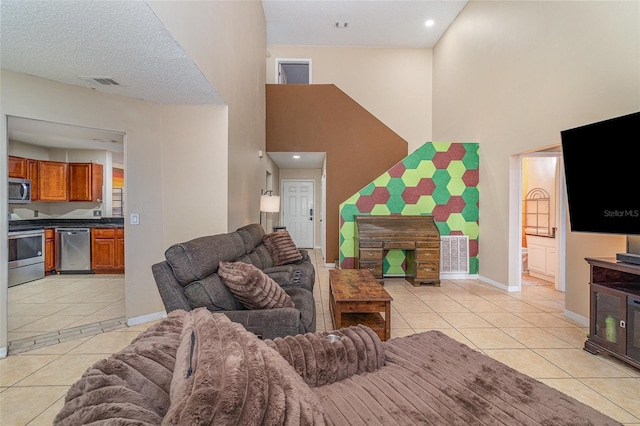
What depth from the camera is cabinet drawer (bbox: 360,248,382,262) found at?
15.3 ft

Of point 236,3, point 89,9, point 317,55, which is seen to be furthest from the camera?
point 317,55

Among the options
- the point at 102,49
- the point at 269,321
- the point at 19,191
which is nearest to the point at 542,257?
the point at 269,321

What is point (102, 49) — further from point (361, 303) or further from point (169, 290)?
point (361, 303)

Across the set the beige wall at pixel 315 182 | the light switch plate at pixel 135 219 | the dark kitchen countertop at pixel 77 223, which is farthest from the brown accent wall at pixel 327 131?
the light switch plate at pixel 135 219

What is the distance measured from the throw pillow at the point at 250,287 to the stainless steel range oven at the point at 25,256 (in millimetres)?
4559

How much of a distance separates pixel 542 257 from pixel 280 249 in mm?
4348

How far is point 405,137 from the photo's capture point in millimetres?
6809

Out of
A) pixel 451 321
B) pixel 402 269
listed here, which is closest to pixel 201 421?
pixel 451 321

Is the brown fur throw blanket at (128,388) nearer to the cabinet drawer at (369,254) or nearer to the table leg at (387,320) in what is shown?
the table leg at (387,320)

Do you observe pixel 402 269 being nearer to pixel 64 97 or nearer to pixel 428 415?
pixel 428 415

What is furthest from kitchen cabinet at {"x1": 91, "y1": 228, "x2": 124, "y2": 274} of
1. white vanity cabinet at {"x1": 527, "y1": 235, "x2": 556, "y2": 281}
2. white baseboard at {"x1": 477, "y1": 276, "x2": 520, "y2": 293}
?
white vanity cabinet at {"x1": 527, "y1": 235, "x2": 556, "y2": 281}

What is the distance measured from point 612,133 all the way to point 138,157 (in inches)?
167

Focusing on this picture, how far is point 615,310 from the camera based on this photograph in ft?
7.43

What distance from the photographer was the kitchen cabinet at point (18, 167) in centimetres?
467
